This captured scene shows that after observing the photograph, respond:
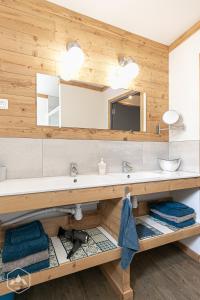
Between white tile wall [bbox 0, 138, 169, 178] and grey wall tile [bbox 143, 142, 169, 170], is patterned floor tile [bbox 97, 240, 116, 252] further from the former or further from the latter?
grey wall tile [bbox 143, 142, 169, 170]

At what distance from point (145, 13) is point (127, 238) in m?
2.04

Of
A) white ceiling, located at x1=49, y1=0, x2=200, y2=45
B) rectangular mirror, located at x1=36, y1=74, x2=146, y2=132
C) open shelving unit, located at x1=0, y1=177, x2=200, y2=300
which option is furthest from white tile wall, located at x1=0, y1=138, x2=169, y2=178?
white ceiling, located at x1=49, y1=0, x2=200, y2=45

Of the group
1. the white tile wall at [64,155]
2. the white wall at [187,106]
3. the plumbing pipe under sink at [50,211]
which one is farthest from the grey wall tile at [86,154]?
the white wall at [187,106]

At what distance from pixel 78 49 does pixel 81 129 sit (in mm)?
713

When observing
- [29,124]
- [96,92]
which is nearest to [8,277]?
[29,124]

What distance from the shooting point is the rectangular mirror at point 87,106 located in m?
1.59

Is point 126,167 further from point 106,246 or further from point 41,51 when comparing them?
point 41,51

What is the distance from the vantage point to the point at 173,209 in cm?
183

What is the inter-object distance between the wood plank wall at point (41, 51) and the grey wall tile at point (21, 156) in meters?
0.07

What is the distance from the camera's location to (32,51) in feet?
5.05

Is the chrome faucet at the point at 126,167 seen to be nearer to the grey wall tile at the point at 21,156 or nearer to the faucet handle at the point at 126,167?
the faucet handle at the point at 126,167

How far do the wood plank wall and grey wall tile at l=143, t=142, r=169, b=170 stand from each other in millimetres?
139

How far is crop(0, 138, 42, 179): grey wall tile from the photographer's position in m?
1.42

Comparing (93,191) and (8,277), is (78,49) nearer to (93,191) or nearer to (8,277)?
(93,191)
